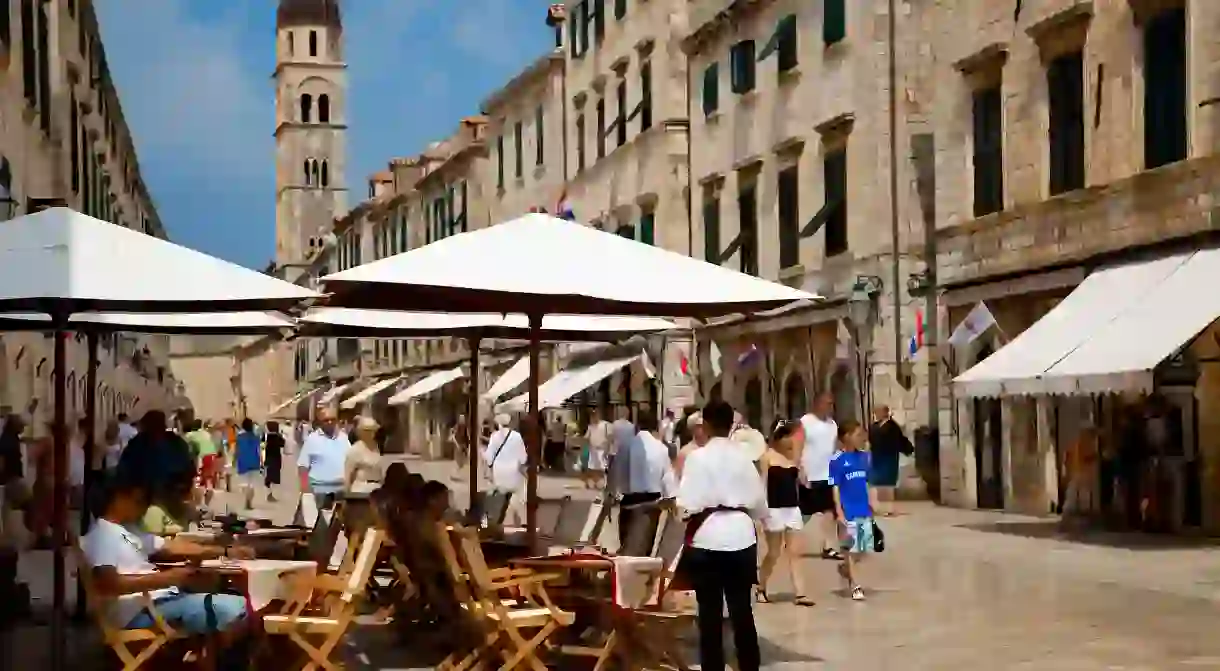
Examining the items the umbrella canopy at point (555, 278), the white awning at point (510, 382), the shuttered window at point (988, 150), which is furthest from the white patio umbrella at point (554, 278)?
the white awning at point (510, 382)

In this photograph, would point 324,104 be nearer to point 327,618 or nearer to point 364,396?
point 364,396

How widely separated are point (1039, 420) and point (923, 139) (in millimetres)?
5561

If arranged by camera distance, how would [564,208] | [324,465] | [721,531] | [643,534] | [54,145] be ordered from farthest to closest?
[564,208]
[54,145]
[324,465]
[643,534]
[721,531]

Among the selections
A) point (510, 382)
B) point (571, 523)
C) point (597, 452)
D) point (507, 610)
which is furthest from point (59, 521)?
point (510, 382)

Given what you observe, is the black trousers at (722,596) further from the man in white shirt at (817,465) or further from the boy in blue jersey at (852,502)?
the man in white shirt at (817,465)

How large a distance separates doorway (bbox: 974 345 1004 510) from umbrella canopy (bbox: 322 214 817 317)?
13.8 m

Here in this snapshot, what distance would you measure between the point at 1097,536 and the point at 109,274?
1333 centimetres

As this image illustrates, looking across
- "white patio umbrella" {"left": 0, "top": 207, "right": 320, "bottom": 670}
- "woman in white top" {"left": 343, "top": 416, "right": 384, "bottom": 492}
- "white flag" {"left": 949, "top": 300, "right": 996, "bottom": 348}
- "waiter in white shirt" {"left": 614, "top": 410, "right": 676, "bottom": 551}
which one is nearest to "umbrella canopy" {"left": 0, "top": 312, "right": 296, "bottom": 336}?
"woman in white top" {"left": 343, "top": 416, "right": 384, "bottom": 492}

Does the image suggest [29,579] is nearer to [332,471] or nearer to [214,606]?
[332,471]

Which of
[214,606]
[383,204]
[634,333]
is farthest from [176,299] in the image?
[383,204]

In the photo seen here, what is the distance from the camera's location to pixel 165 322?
1453cm

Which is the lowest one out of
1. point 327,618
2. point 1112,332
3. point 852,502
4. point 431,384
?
point 327,618

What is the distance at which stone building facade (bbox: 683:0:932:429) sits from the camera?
2595 centimetres

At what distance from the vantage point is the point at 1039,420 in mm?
22312
